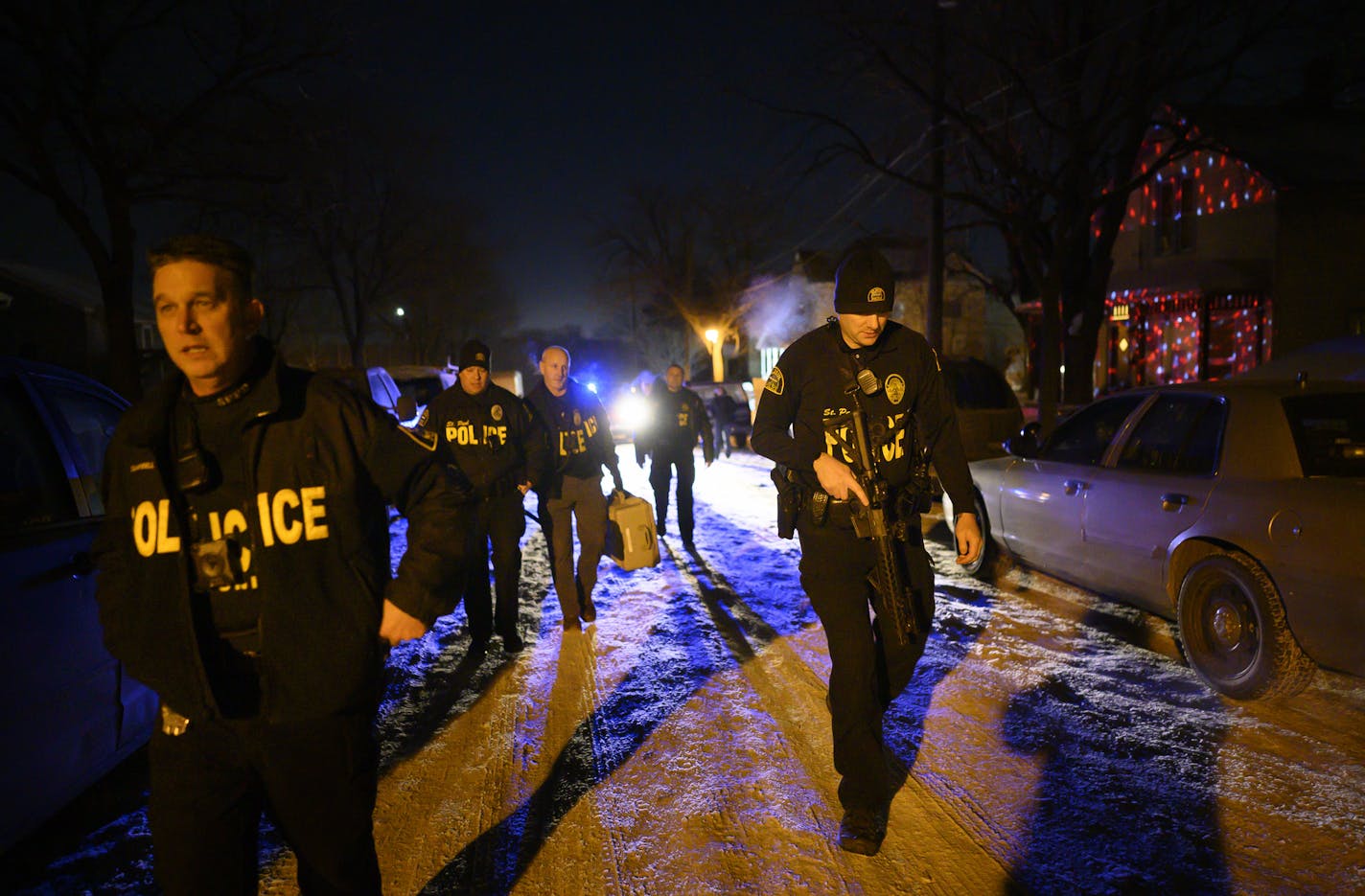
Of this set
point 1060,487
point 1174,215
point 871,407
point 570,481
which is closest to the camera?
point 871,407

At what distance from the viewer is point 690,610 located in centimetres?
601

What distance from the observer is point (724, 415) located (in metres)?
19.9

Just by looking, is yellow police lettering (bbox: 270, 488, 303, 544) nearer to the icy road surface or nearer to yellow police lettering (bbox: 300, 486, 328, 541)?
yellow police lettering (bbox: 300, 486, 328, 541)

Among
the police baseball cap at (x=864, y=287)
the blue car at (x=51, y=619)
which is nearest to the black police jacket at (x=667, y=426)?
the police baseball cap at (x=864, y=287)

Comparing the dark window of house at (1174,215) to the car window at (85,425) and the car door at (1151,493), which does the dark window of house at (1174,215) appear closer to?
the car door at (1151,493)

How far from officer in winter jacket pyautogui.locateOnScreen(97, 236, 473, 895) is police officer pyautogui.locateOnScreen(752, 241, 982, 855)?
158cm

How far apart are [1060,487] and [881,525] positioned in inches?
120

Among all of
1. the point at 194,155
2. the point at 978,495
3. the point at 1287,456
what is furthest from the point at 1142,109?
the point at 194,155

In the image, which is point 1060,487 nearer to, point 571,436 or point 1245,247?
point 571,436

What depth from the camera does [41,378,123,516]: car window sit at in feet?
10.3

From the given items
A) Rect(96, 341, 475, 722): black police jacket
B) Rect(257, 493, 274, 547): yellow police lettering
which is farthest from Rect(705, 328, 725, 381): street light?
Rect(257, 493, 274, 547): yellow police lettering

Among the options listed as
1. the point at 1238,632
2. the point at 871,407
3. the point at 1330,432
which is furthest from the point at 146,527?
the point at 1330,432

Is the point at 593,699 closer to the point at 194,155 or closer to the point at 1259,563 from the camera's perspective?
the point at 1259,563

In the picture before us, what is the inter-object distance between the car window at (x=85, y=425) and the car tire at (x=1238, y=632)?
4.92 meters
